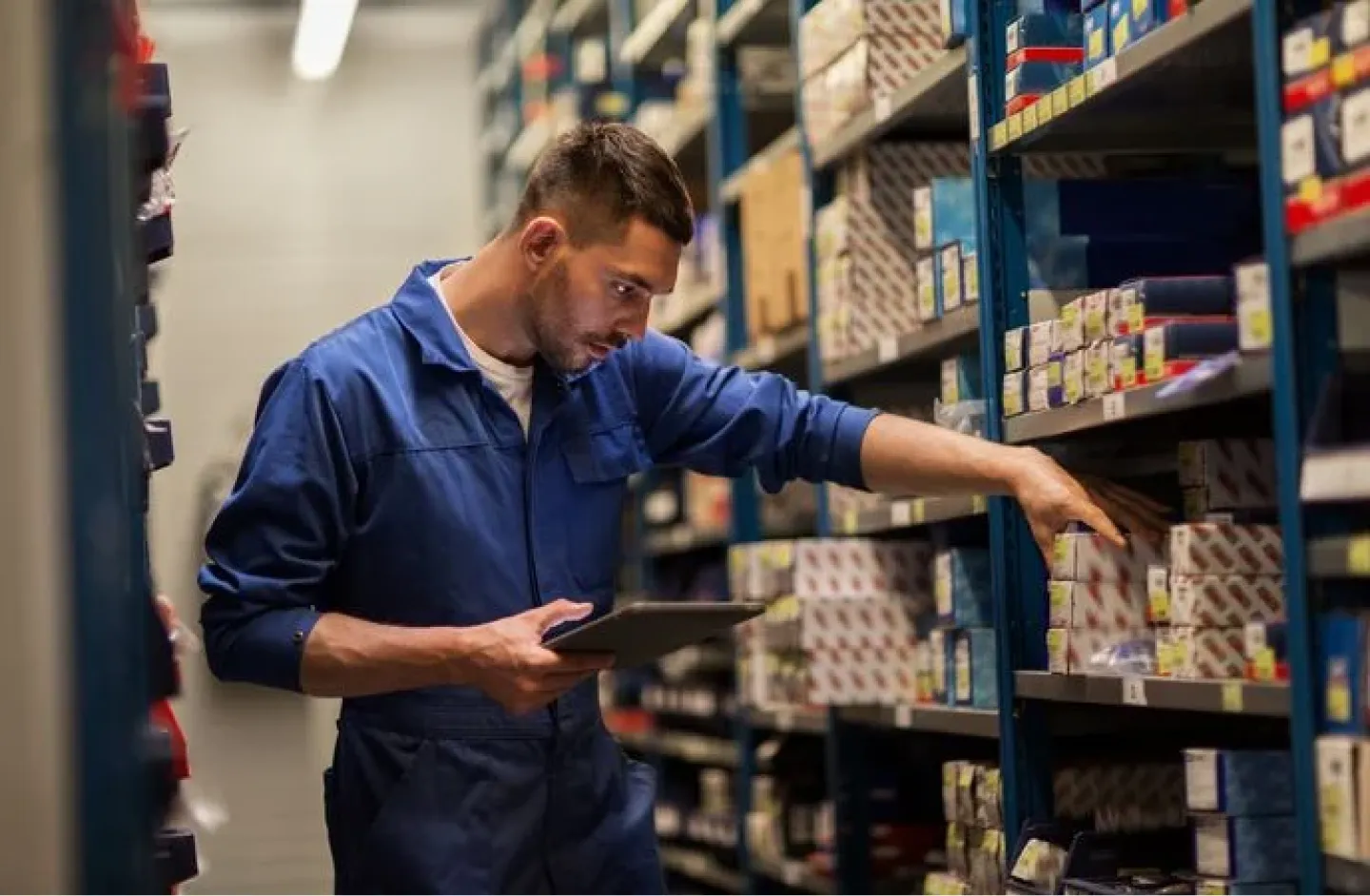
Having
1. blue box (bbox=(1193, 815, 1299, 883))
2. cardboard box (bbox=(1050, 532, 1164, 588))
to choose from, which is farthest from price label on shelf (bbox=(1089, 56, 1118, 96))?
blue box (bbox=(1193, 815, 1299, 883))

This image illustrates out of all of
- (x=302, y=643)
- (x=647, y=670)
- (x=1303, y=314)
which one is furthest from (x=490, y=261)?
(x=647, y=670)

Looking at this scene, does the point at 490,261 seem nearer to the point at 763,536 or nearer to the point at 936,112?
the point at 936,112

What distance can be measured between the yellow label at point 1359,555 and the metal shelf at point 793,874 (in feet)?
9.59

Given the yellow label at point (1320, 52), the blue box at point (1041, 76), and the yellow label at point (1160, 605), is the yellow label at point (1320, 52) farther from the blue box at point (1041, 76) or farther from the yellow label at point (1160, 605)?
the blue box at point (1041, 76)

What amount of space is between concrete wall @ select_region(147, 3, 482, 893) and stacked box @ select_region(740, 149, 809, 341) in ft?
16.1

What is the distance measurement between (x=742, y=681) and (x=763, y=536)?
34.9 inches

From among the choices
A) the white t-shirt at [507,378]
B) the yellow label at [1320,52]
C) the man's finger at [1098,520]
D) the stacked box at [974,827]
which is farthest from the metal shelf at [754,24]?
the yellow label at [1320,52]

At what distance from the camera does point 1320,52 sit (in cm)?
294

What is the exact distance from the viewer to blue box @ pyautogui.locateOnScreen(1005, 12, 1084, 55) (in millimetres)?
4156

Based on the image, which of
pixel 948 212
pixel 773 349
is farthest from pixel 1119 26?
pixel 773 349

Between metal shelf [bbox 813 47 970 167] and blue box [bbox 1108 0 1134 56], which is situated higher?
metal shelf [bbox 813 47 970 167]

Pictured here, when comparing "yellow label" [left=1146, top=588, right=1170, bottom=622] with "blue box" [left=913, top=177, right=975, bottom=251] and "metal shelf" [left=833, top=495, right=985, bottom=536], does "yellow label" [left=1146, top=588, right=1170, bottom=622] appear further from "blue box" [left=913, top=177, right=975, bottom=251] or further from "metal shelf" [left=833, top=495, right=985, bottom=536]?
"blue box" [left=913, top=177, right=975, bottom=251]

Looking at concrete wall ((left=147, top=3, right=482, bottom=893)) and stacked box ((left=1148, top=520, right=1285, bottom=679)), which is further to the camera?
concrete wall ((left=147, top=3, right=482, bottom=893))

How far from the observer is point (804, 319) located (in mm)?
5965
